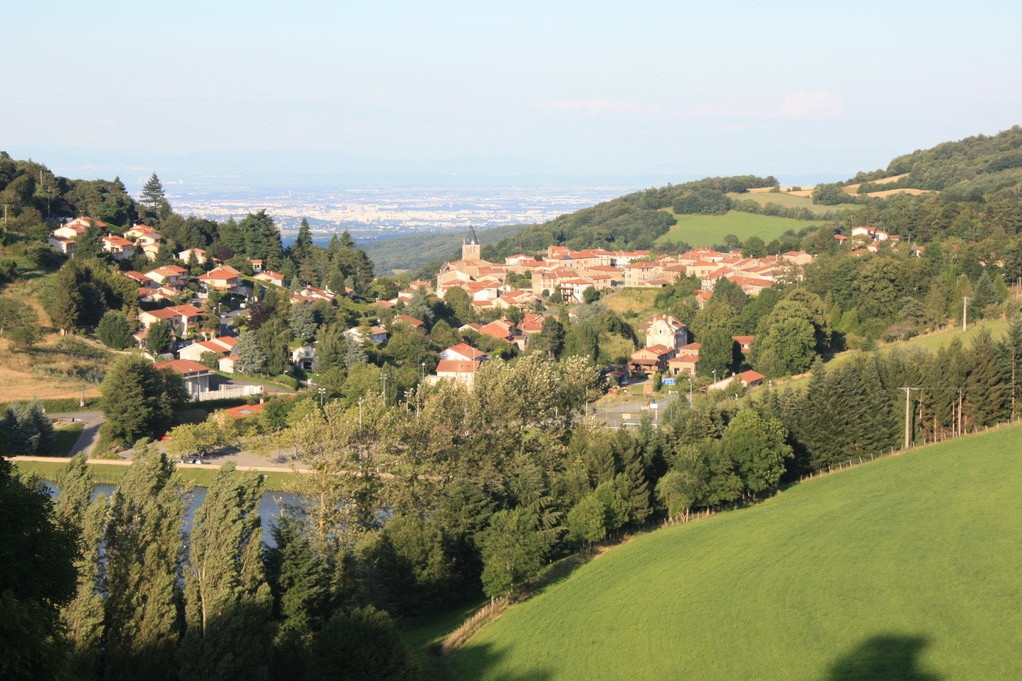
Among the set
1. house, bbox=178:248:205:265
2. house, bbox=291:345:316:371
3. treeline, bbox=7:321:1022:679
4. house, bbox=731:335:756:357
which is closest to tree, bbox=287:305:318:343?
house, bbox=291:345:316:371

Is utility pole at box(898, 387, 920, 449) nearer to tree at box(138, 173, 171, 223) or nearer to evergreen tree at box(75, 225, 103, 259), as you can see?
evergreen tree at box(75, 225, 103, 259)

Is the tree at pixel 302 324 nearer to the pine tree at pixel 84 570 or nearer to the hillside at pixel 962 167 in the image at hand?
the pine tree at pixel 84 570

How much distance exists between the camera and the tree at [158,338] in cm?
4153

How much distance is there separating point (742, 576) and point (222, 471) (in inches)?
325

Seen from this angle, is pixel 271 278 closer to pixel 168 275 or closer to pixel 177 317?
pixel 168 275

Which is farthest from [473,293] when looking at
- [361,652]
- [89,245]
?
[361,652]

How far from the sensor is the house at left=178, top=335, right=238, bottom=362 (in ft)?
138

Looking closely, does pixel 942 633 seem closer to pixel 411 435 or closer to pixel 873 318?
pixel 411 435

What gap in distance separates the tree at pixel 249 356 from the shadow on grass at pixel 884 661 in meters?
30.6

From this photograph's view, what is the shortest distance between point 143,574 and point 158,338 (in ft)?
92.9

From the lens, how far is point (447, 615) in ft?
62.1

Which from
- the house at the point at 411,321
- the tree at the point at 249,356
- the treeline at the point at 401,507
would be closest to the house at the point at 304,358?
the tree at the point at 249,356

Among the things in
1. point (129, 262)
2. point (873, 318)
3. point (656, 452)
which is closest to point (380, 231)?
point (129, 262)

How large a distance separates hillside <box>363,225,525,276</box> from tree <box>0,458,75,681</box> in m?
105
